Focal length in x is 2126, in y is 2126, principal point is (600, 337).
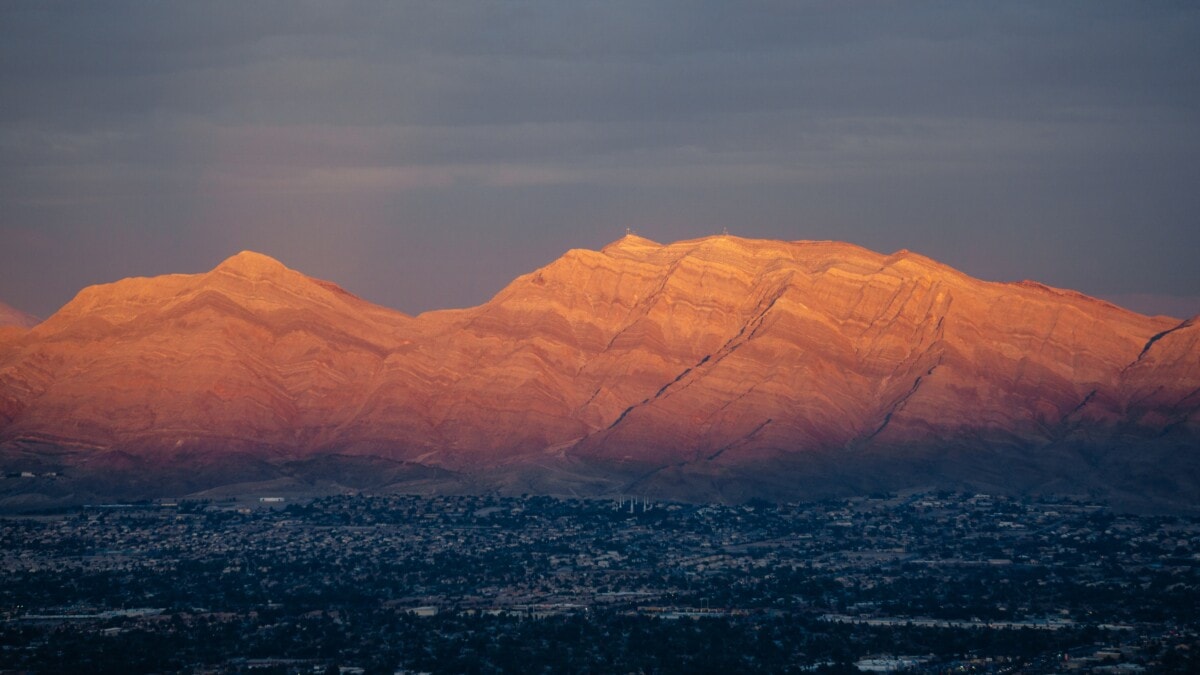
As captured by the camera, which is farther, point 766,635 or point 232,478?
point 232,478

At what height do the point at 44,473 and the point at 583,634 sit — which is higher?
the point at 44,473

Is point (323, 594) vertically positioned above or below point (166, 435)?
below

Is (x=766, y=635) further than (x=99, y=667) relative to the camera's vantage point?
Yes

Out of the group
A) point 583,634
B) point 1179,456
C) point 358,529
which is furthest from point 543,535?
point 1179,456

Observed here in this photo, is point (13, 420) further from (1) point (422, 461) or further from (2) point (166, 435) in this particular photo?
(1) point (422, 461)

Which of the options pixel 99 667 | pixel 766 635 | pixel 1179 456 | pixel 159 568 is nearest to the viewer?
pixel 99 667

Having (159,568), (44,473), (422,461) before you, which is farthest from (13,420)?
(159,568)

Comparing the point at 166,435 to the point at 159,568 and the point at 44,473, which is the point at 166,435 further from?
the point at 159,568

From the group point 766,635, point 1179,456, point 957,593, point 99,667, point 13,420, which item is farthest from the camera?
point 13,420

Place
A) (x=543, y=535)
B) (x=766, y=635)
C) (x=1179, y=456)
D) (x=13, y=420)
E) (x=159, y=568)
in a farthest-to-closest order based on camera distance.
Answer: (x=13, y=420) < (x=1179, y=456) < (x=543, y=535) < (x=159, y=568) < (x=766, y=635)
